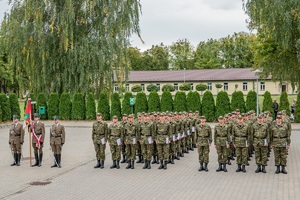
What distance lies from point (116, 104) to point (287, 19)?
533 inches

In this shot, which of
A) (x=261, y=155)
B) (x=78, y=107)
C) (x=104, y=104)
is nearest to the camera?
(x=261, y=155)

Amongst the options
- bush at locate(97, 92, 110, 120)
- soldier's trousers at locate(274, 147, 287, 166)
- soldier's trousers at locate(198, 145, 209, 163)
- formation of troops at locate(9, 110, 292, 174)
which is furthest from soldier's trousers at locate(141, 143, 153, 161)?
bush at locate(97, 92, 110, 120)

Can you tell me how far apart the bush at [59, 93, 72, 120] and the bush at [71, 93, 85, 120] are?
17.0 inches

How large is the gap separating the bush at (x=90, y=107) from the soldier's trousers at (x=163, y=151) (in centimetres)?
1968

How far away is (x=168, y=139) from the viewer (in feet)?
46.9

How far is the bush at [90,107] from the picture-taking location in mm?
33406

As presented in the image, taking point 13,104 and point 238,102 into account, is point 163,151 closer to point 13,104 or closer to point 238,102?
point 238,102

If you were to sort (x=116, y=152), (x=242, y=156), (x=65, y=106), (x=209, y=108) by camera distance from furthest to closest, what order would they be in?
1. (x=65, y=106)
2. (x=209, y=108)
3. (x=116, y=152)
4. (x=242, y=156)

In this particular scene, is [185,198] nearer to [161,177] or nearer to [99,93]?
[161,177]

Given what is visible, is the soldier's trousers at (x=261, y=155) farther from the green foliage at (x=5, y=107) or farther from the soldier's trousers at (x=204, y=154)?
the green foliage at (x=5, y=107)

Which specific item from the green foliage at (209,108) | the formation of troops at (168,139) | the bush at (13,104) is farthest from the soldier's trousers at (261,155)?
the bush at (13,104)

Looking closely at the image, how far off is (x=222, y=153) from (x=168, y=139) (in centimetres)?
181

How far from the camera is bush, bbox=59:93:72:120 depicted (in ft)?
111

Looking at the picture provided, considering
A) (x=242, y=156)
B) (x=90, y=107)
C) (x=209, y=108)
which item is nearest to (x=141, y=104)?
(x=90, y=107)
